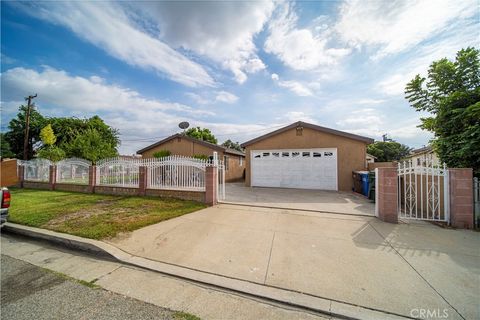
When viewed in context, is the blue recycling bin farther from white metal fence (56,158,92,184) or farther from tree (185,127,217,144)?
tree (185,127,217,144)

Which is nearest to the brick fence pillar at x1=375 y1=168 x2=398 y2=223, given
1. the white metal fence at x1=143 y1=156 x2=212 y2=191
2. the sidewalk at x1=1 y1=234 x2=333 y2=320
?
the sidewalk at x1=1 y1=234 x2=333 y2=320

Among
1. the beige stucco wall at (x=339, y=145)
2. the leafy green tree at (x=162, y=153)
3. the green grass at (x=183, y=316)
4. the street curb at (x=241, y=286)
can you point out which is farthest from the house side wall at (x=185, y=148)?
the green grass at (x=183, y=316)

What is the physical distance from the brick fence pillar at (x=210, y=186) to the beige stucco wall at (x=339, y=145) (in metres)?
7.06

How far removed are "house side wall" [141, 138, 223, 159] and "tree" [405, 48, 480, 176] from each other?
44.5ft

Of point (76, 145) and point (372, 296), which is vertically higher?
point (76, 145)

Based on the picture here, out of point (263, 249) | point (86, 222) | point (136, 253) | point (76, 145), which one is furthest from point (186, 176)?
point (76, 145)

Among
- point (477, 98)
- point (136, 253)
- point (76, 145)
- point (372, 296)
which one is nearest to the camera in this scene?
point (372, 296)

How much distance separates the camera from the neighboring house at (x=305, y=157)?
12195 millimetres

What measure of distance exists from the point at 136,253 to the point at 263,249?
248cm

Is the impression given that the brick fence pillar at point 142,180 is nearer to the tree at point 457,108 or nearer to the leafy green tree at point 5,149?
the tree at point 457,108

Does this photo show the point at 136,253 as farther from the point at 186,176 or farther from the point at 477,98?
the point at 477,98

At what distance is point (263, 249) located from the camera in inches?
158

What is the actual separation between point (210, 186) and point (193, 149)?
35.7 feet

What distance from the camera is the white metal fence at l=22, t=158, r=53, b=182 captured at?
12438mm
